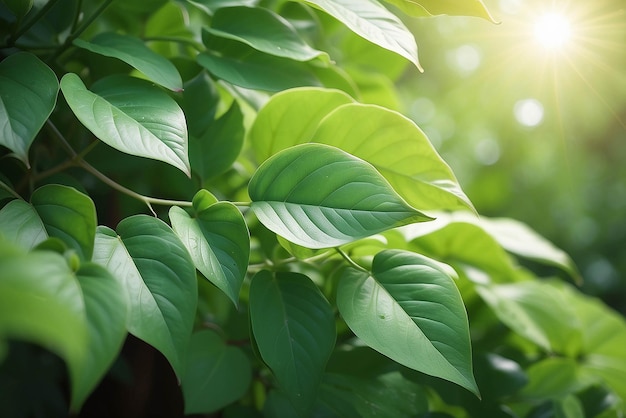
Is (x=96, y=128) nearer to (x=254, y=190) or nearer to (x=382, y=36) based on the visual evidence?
(x=254, y=190)

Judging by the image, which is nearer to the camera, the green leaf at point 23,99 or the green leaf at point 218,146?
the green leaf at point 23,99

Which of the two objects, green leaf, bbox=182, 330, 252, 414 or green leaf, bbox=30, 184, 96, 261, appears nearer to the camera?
green leaf, bbox=30, 184, 96, 261

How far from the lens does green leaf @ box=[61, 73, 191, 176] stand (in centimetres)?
36

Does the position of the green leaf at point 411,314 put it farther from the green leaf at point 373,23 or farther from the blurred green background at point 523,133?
the blurred green background at point 523,133

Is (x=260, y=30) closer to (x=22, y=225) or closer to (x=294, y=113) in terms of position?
(x=294, y=113)

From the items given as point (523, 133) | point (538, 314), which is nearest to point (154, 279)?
point (538, 314)

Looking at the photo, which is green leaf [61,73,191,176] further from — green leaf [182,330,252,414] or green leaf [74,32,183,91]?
green leaf [182,330,252,414]

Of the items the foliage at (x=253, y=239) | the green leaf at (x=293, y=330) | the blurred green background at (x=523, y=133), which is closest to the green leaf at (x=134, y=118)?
the foliage at (x=253, y=239)

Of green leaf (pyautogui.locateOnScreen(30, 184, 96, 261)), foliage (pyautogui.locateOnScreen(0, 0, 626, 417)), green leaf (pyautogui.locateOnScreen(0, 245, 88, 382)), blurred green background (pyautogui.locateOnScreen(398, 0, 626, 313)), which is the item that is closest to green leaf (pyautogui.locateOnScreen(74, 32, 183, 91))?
foliage (pyautogui.locateOnScreen(0, 0, 626, 417))

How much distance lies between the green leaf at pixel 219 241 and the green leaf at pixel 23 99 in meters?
0.10

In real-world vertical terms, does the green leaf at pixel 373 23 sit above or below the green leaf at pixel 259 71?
above

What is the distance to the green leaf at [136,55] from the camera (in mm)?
419

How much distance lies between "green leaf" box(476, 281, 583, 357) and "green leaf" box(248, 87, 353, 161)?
0.80 ft

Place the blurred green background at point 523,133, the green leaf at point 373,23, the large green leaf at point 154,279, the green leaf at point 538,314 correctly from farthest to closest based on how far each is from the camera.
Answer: the blurred green background at point 523,133 < the green leaf at point 538,314 < the green leaf at point 373,23 < the large green leaf at point 154,279
